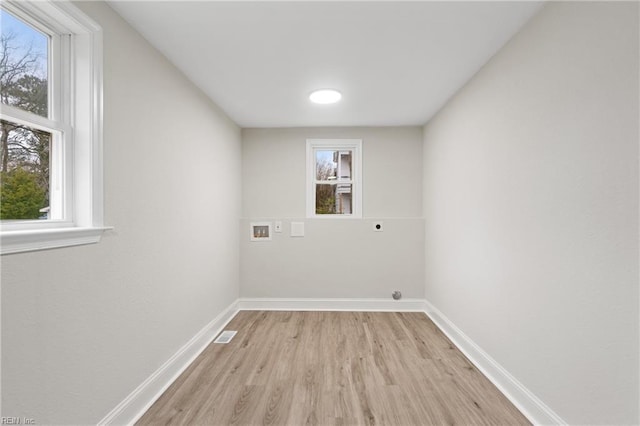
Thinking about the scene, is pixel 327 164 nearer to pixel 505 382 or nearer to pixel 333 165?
pixel 333 165

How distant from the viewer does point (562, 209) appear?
4.87 ft

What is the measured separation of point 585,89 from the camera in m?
1.35

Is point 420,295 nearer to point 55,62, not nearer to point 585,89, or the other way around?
point 585,89

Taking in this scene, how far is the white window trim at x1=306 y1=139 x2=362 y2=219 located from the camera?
379 cm

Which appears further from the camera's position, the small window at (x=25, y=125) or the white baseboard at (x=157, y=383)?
the white baseboard at (x=157, y=383)

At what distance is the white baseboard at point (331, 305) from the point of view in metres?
3.68

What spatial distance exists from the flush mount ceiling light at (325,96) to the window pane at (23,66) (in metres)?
1.84

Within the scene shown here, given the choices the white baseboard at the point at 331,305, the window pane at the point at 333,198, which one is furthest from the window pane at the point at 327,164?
the white baseboard at the point at 331,305

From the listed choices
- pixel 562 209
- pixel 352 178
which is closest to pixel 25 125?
pixel 562 209

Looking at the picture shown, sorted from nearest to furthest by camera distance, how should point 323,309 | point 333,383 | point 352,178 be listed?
point 333,383 → point 323,309 → point 352,178

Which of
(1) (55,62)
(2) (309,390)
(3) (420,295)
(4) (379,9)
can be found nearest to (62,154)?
(1) (55,62)

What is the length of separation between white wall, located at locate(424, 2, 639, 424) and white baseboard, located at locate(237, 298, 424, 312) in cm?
130

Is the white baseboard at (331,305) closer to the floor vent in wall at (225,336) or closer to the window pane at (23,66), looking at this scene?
the floor vent in wall at (225,336)

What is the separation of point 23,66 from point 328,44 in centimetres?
156
